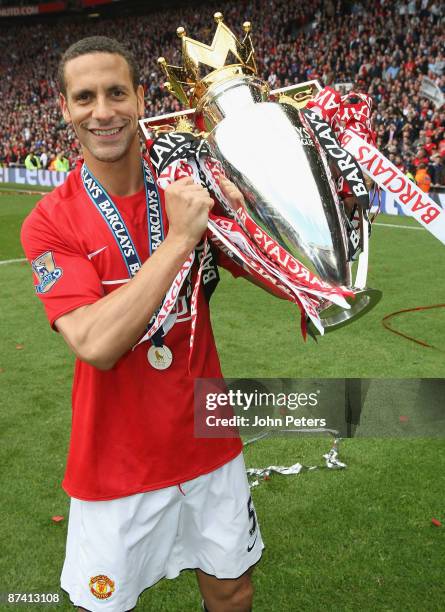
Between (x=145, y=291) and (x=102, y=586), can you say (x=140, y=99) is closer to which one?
(x=145, y=291)

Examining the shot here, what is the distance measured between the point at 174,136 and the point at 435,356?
383 cm

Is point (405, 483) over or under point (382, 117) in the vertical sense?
under

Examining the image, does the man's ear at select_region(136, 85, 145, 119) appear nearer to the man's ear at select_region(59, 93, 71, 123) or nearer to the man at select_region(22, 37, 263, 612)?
the man at select_region(22, 37, 263, 612)

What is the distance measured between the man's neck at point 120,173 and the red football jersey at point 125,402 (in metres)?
0.02

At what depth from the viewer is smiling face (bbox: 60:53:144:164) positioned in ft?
5.18

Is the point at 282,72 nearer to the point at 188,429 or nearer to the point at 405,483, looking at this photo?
the point at 405,483

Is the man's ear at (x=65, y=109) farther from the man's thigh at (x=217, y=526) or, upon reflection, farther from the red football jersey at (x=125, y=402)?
the man's thigh at (x=217, y=526)

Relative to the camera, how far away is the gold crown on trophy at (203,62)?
1.70 meters

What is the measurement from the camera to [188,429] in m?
A: 1.81

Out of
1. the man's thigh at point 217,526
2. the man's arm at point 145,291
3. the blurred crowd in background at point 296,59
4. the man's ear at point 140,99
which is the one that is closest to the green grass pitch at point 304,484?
the man's thigh at point 217,526

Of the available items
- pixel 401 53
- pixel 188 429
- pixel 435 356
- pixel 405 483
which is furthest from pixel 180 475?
pixel 401 53

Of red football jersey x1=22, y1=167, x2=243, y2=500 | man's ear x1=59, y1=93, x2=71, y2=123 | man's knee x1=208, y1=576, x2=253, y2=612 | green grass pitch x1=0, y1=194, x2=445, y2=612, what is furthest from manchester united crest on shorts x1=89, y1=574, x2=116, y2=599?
man's ear x1=59, y1=93, x2=71, y2=123

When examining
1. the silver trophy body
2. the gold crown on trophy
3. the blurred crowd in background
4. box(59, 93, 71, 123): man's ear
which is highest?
the blurred crowd in background

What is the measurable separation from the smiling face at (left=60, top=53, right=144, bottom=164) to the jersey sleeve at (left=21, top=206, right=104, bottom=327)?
225mm
